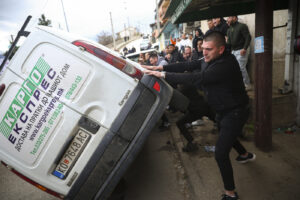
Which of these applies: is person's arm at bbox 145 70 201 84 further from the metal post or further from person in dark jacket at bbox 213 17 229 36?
person in dark jacket at bbox 213 17 229 36

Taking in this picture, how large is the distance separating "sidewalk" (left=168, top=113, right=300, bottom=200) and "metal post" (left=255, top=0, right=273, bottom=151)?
12.4 inches

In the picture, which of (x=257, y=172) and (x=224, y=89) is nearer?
(x=224, y=89)

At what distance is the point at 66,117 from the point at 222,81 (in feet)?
5.73

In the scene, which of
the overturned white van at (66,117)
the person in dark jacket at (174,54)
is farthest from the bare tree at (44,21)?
the overturned white van at (66,117)

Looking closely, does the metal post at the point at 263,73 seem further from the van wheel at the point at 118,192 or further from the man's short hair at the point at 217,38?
the van wheel at the point at 118,192

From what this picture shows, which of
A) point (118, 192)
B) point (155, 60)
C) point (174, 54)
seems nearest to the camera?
point (118, 192)

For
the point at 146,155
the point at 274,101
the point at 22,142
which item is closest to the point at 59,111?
the point at 22,142

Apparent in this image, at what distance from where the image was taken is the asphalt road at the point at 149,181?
283 centimetres

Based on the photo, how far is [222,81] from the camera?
7.22 feet

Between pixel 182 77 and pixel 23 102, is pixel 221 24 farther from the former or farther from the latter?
pixel 23 102

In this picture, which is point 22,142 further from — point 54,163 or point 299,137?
point 299,137

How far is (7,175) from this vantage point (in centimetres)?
402

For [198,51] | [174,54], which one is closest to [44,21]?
[174,54]

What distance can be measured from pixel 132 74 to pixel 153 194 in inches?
69.4
